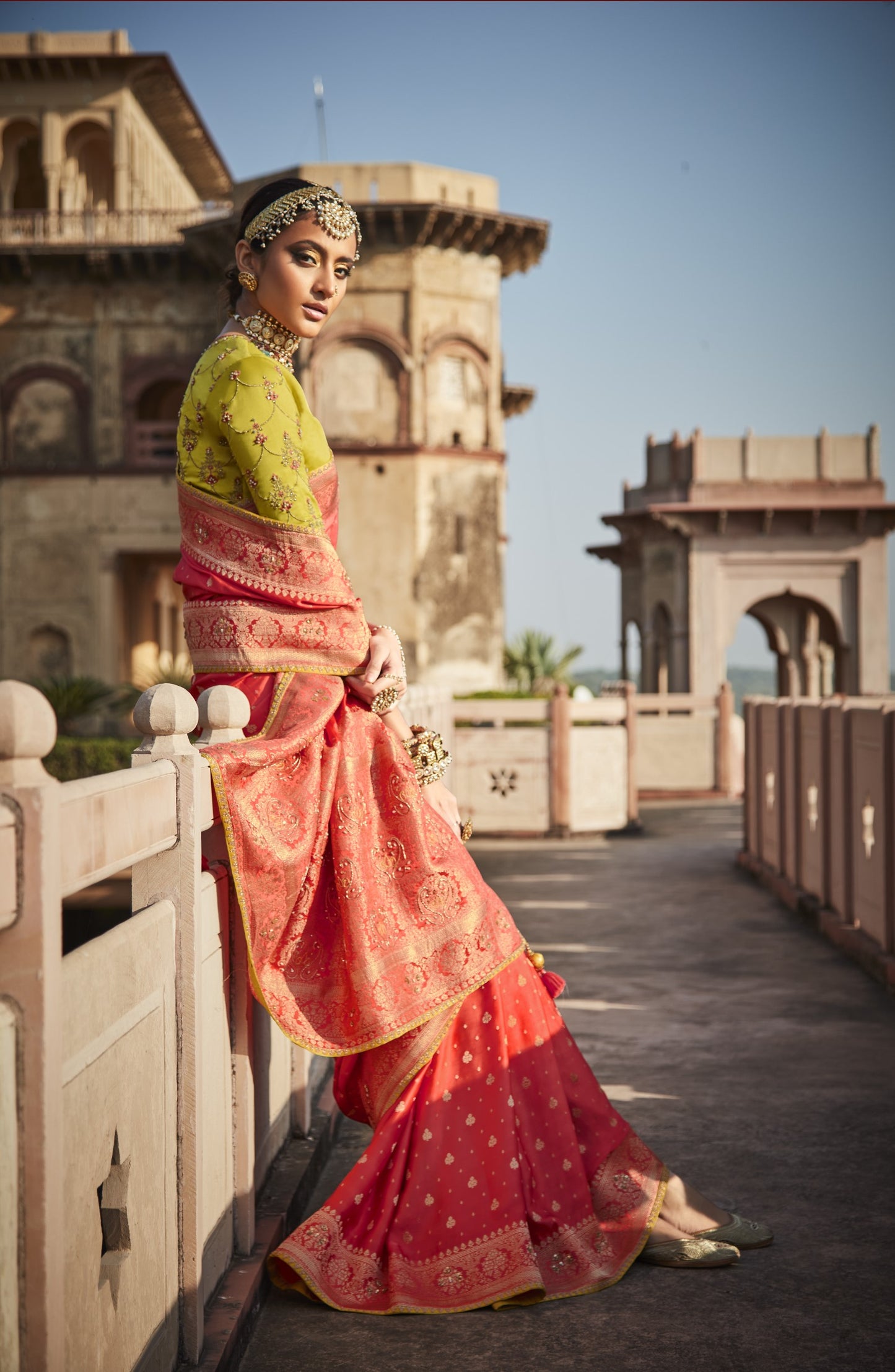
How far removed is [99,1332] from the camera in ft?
6.10

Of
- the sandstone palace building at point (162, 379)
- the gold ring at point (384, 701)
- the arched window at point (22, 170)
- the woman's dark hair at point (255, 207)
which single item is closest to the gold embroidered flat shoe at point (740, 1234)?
the gold ring at point (384, 701)

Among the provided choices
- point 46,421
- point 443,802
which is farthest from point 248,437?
point 46,421

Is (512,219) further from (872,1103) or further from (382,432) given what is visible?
(872,1103)

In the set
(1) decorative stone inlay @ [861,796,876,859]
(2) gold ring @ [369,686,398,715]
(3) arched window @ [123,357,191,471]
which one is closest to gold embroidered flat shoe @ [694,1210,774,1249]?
(2) gold ring @ [369,686,398,715]

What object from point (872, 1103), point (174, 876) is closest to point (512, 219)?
point (872, 1103)

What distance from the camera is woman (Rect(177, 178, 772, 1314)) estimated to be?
275 centimetres

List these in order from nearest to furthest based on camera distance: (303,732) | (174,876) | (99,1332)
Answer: (99,1332), (174,876), (303,732)

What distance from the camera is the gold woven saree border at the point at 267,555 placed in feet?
9.20

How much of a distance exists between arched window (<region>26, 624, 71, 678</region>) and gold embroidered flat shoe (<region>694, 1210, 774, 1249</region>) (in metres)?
21.6

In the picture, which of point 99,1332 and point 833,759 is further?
point 833,759

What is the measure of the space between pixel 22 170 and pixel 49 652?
1032 centimetres

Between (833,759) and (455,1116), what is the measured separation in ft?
17.3

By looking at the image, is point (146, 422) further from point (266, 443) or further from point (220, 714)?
point (220, 714)

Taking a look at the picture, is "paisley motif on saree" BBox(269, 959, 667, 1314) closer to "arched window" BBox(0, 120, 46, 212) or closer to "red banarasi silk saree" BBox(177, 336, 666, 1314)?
"red banarasi silk saree" BBox(177, 336, 666, 1314)
